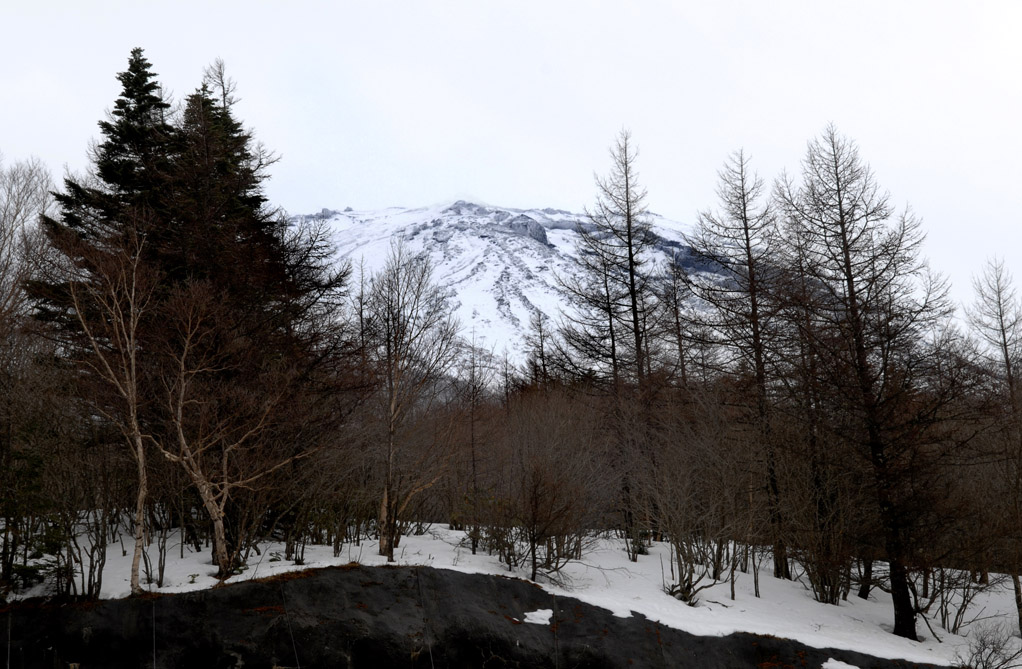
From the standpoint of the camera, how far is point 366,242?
17788cm

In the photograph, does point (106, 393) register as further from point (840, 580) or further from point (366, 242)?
point (366, 242)

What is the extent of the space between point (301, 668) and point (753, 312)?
13.3 m

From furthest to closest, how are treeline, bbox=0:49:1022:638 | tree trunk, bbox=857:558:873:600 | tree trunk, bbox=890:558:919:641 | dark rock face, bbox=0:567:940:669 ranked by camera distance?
tree trunk, bbox=857:558:873:600 → tree trunk, bbox=890:558:919:641 → treeline, bbox=0:49:1022:638 → dark rock face, bbox=0:567:940:669

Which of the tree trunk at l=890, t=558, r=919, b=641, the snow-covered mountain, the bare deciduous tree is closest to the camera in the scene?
the tree trunk at l=890, t=558, r=919, b=641

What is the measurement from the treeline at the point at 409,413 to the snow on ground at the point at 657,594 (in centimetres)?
42

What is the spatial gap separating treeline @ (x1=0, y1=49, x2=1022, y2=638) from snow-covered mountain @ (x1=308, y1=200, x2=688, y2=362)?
7283cm

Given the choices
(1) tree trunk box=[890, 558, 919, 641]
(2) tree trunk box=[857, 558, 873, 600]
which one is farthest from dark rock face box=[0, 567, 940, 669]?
(2) tree trunk box=[857, 558, 873, 600]

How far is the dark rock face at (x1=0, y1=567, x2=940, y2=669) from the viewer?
9.98 m

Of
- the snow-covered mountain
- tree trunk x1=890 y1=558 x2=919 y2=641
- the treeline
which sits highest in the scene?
the snow-covered mountain

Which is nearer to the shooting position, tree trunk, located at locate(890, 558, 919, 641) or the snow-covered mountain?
tree trunk, located at locate(890, 558, 919, 641)

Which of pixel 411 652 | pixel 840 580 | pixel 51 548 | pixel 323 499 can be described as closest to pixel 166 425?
pixel 51 548

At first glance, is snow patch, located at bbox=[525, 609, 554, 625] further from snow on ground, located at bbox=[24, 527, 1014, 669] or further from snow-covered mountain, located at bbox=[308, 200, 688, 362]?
snow-covered mountain, located at bbox=[308, 200, 688, 362]

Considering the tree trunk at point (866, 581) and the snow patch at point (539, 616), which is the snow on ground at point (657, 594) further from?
the tree trunk at point (866, 581)

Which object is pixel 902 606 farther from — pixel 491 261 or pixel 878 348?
pixel 491 261
